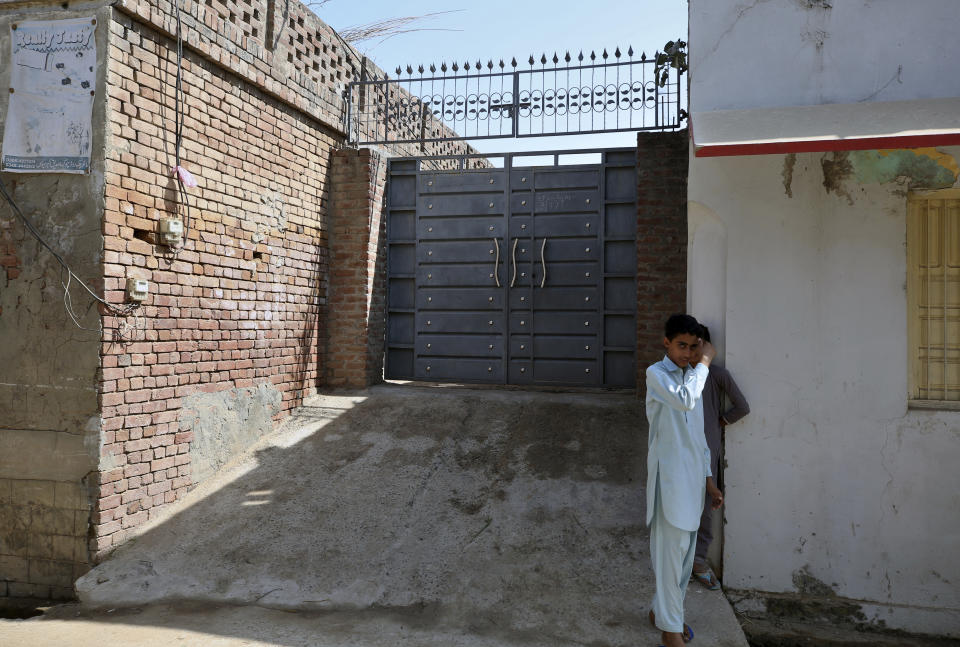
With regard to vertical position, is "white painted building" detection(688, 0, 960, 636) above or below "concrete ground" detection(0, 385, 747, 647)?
above

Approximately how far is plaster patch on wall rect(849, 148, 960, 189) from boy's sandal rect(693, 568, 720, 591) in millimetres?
2479

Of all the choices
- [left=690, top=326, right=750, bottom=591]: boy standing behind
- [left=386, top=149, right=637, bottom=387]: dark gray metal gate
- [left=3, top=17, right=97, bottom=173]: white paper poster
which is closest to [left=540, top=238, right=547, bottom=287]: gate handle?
[left=386, top=149, right=637, bottom=387]: dark gray metal gate

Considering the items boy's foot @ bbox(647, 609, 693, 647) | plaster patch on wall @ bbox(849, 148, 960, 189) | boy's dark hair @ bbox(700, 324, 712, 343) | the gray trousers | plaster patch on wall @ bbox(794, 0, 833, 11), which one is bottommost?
boy's foot @ bbox(647, 609, 693, 647)

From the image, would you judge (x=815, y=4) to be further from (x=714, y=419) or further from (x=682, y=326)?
(x=714, y=419)

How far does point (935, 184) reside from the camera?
366cm

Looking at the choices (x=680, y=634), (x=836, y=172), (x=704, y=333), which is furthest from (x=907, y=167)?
(x=680, y=634)

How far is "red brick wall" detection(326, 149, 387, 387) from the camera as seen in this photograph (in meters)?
6.84

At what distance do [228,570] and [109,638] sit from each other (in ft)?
2.64

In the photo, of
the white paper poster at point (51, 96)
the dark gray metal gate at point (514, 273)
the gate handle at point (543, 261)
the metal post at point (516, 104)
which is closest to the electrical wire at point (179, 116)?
the white paper poster at point (51, 96)

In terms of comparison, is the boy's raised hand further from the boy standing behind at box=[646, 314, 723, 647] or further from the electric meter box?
the electric meter box

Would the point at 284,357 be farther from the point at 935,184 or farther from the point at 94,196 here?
the point at 935,184

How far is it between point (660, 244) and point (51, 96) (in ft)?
17.0

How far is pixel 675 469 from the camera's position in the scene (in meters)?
3.07

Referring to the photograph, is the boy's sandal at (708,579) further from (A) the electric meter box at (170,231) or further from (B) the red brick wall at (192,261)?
(A) the electric meter box at (170,231)
